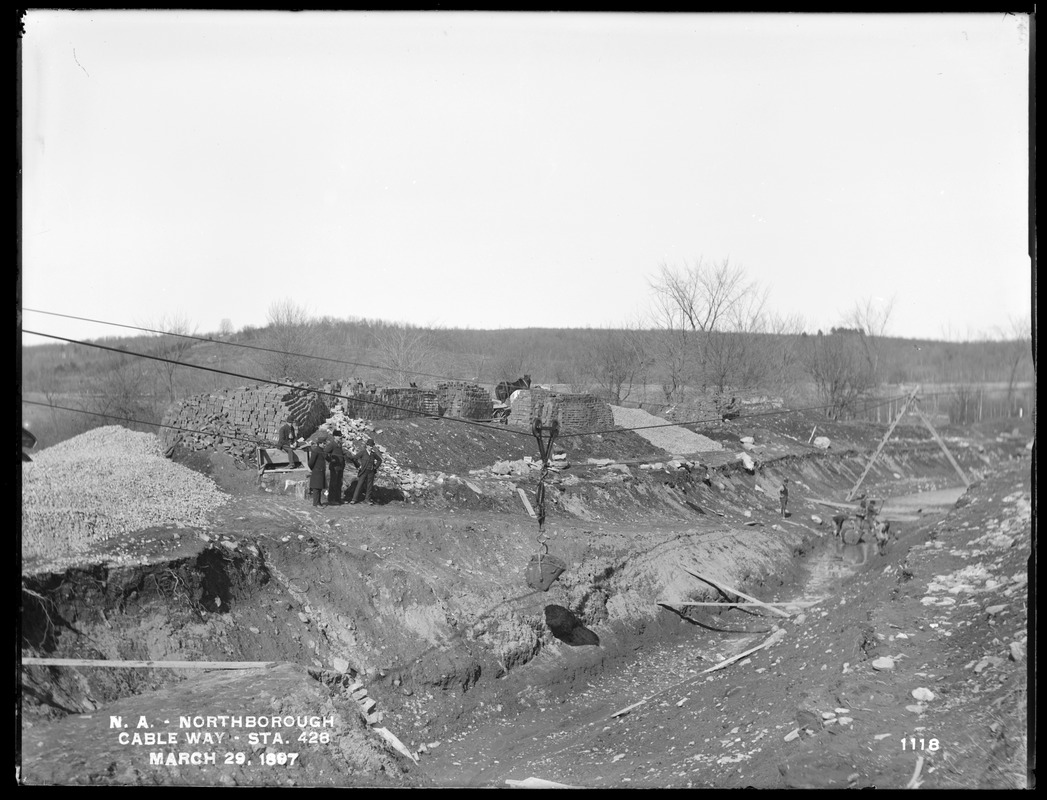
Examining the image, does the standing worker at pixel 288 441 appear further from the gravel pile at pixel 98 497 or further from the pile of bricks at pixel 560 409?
the pile of bricks at pixel 560 409

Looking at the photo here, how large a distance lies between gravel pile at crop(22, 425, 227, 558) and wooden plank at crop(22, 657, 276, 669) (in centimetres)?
137

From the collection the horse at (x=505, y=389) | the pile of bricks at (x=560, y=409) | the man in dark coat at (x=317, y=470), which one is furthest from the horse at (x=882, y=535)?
the man in dark coat at (x=317, y=470)

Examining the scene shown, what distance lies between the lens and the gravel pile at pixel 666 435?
2345cm

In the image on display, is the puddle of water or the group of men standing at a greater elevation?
the group of men standing

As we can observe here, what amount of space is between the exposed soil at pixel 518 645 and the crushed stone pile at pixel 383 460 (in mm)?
264

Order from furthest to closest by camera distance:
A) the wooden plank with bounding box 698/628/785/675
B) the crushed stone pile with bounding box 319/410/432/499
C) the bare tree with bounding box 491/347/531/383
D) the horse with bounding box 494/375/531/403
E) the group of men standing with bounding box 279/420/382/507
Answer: the bare tree with bounding box 491/347/531/383 → the horse with bounding box 494/375/531/403 → the crushed stone pile with bounding box 319/410/432/499 → the group of men standing with bounding box 279/420/382/507 → the wooden plank with bounding box 698/628/785/675

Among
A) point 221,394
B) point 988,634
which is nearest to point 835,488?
point 988,634

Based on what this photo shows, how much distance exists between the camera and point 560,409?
21.3 metres

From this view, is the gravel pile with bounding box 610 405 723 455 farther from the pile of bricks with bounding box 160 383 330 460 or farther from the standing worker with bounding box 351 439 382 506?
the pile of bricks with bounding box 160 383 330 460

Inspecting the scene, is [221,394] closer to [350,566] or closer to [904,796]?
[350,566]

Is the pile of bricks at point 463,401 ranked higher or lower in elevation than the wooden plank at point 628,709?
higher

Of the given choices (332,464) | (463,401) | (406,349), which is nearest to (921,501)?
(463,401)

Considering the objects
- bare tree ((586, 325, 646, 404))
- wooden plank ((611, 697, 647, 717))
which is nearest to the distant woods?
bare tree ((586, 325, 646, 404))

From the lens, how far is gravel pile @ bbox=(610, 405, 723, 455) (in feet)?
76.9
